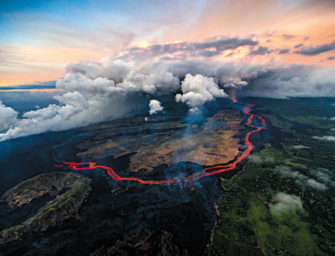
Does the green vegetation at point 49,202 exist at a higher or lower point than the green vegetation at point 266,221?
lower

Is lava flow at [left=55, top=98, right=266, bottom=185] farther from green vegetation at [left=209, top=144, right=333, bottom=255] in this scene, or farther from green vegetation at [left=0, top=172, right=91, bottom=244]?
green vegetation at [left=0, top=172, right=91, bottom=244]

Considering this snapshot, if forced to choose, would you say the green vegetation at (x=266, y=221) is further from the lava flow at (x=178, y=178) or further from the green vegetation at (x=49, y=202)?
the green vegetation at (x=49, y=202)

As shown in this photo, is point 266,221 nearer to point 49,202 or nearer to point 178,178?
point 178,178

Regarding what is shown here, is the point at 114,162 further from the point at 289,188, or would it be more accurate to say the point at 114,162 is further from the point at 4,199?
the point at 289,188

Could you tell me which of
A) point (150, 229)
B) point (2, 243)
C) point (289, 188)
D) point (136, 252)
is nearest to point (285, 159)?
point (289, 188)

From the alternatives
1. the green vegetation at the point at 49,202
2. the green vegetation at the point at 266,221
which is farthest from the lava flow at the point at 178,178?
the green vegetation at the point at 49,202

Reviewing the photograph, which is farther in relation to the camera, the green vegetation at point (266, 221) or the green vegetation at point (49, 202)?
the green vegetation at point (49, 202)

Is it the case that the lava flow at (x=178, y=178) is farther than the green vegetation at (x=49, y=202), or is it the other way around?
the lava flow at (x=178, y=178)

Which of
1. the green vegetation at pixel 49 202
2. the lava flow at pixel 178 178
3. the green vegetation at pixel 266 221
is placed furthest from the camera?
the lava flow at pixel 178 178

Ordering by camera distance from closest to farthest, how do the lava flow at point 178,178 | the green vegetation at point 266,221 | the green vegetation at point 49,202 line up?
1. the green vegetation at point 266,221
2. the green vegetation at point 49,202
3. the lava flow at point 178,178

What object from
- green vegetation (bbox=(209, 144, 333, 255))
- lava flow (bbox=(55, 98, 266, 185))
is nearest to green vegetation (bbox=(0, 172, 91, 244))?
lava flow (bbox=(55, 98, 266, 185))

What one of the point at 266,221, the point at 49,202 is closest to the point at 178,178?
the point at 266,221
